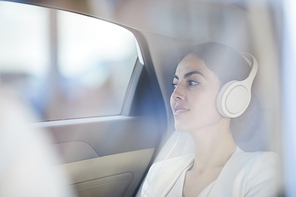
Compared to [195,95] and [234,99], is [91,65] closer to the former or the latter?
[195,95]

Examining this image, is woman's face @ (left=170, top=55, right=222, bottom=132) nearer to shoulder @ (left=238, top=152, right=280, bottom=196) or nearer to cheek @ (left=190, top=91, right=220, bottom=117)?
cheek @ (left=190, top=91, right=220, bottom=117)

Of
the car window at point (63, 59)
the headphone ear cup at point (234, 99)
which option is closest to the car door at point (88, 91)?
the car window at point (63, 59)

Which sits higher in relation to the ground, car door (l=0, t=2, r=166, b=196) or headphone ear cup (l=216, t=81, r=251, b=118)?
headphone ear cup (l=216, t=81, r=251, b=118)

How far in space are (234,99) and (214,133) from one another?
0.16 m

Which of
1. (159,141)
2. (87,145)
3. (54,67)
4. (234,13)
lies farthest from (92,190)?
(234,13)

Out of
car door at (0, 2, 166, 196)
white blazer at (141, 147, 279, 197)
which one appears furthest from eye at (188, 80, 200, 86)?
car door at (0, 2, 166, 196)

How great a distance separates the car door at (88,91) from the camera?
4.41 ft

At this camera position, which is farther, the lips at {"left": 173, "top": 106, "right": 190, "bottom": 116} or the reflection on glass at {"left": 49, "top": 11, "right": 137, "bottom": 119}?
the reflection on glass at {"left": 49, "top": 11, "right": 137, "bottom": 119}

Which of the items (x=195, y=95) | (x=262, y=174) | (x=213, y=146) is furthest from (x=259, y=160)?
(x=195, y=95)

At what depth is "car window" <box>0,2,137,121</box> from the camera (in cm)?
131

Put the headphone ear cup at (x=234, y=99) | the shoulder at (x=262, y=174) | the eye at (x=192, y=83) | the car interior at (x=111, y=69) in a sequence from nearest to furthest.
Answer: the shoulder at (x=262, y=174)
the headphone ear cup at (x=234, y=99)
the eye at (x=192, y=83)
the car interior at (x=111, y=69)

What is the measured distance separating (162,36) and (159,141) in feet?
2.19

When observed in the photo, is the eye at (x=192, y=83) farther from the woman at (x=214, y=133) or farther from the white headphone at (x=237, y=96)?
the white headphone at (x=237, y=96)

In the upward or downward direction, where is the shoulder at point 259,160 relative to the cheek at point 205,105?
downward
